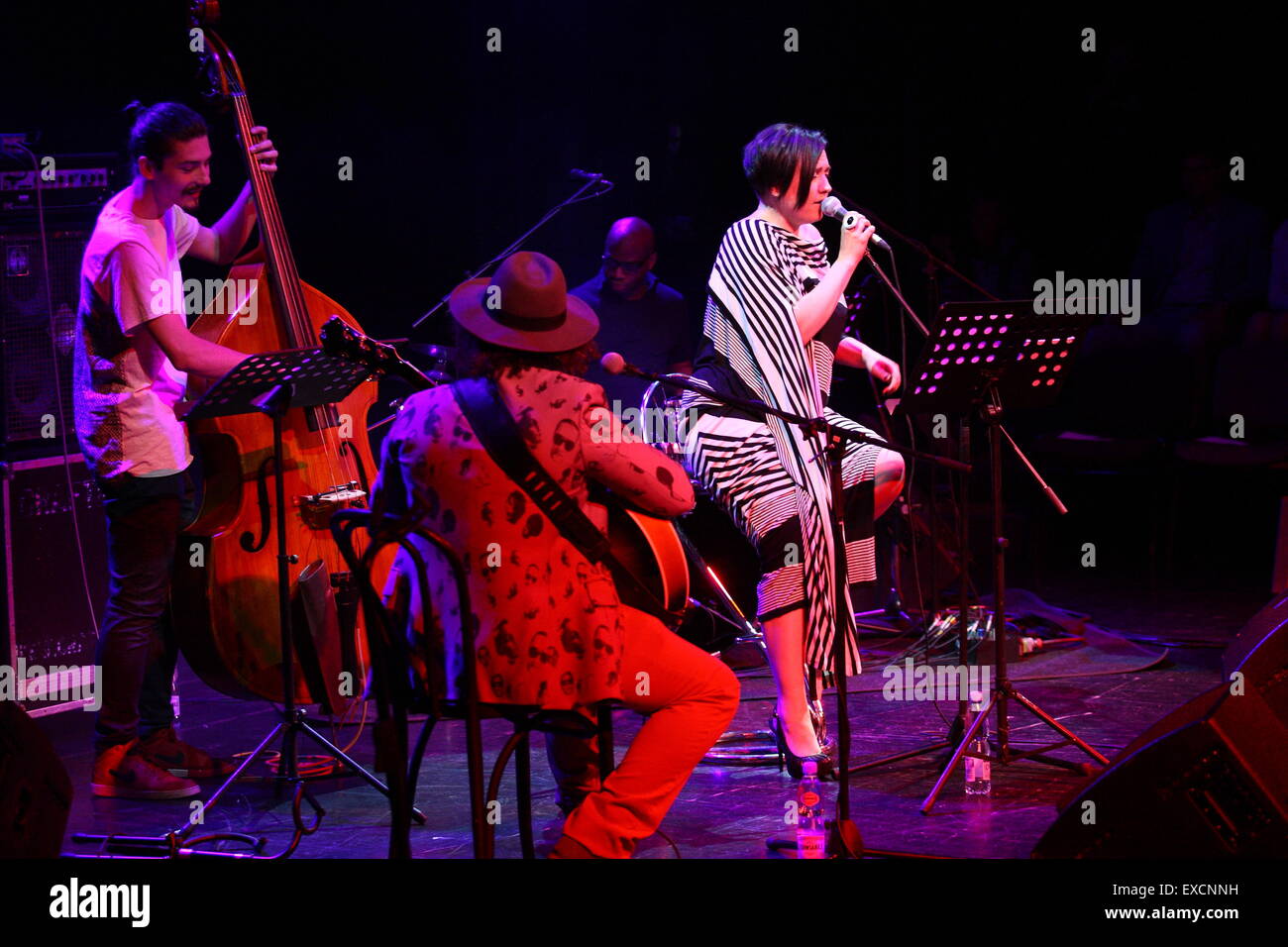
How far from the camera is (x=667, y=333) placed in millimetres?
7262

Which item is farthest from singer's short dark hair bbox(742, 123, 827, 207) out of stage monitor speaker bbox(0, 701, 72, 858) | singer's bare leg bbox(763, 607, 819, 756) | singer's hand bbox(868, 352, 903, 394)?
stage monitor speaker bbox(0, 701, 72, 858)

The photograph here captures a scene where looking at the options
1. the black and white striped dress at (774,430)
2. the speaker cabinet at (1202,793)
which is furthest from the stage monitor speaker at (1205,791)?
the black and white striped dress at (774,430)

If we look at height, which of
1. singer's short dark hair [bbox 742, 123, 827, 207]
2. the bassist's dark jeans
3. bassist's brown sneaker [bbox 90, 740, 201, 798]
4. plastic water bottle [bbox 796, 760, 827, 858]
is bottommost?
plastic water bottle [bbox 796, 760, 827, 858]

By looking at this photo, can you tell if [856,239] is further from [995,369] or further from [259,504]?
[259,504]

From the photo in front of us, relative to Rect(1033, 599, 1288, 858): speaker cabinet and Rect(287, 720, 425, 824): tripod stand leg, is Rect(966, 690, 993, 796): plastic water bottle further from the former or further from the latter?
Rect(287, 720, 425, 824): tripod stand leg

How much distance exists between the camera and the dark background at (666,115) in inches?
267

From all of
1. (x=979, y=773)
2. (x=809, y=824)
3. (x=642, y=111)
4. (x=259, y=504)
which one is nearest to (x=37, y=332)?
(x=259, y=504)

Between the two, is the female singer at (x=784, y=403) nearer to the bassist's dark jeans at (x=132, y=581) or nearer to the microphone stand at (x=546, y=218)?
the microphone stand at (x=546, y=218)

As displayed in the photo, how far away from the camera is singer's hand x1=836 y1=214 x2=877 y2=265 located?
453 centimetres

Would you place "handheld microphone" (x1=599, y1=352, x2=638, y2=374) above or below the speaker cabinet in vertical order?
above

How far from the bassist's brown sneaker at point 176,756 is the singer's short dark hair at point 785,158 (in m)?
2.51

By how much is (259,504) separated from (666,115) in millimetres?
4225

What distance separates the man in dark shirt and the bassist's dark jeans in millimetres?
2863

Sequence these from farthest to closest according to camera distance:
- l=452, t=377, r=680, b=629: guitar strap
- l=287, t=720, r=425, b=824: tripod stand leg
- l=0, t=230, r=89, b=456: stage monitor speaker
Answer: l=0, t=230, r=89, b=456: stage monitor speaker < l=287, t=720, r=425, b=824: tripod stand leg < l=452, t=377, r=680, b=629: guitar strap
